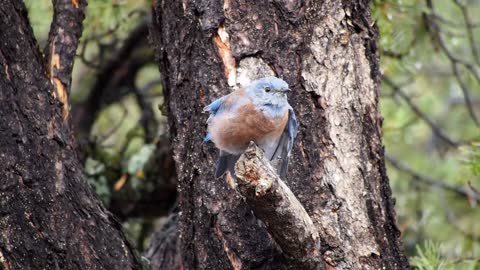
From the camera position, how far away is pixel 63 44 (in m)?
3.65

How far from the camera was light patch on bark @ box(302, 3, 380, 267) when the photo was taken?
3.26m

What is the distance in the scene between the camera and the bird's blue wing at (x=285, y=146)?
332 centimetres

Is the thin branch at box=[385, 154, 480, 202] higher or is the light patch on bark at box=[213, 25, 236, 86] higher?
the light patch on bark at box=[213, 25, 236, 86]

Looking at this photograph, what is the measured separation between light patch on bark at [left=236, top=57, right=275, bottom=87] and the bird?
0.06 m

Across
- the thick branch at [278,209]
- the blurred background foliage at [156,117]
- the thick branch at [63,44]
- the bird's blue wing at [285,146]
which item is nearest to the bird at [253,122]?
the bird's blue wing at [285,146]

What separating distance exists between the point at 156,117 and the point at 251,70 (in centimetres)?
252

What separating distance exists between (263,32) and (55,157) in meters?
0.94

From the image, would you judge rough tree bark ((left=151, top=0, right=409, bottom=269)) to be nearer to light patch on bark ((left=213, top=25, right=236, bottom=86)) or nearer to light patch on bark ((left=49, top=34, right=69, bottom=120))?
light patch on bark ((left=213, top=25, right=236, bottom=86))

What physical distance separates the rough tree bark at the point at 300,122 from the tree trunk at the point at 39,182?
0.38 metres

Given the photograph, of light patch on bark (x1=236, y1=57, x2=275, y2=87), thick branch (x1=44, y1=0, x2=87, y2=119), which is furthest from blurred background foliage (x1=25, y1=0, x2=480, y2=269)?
light patch on bark (x1=236, y1=57, x2=275, y2=87)

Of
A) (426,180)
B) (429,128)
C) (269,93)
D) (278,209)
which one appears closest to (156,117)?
(426,180)

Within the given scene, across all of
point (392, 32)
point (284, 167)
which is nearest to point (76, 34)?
point (284, 167)

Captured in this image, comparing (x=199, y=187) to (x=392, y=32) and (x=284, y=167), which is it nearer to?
(x=284, y=167)

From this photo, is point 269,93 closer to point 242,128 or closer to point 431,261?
point 242,128
